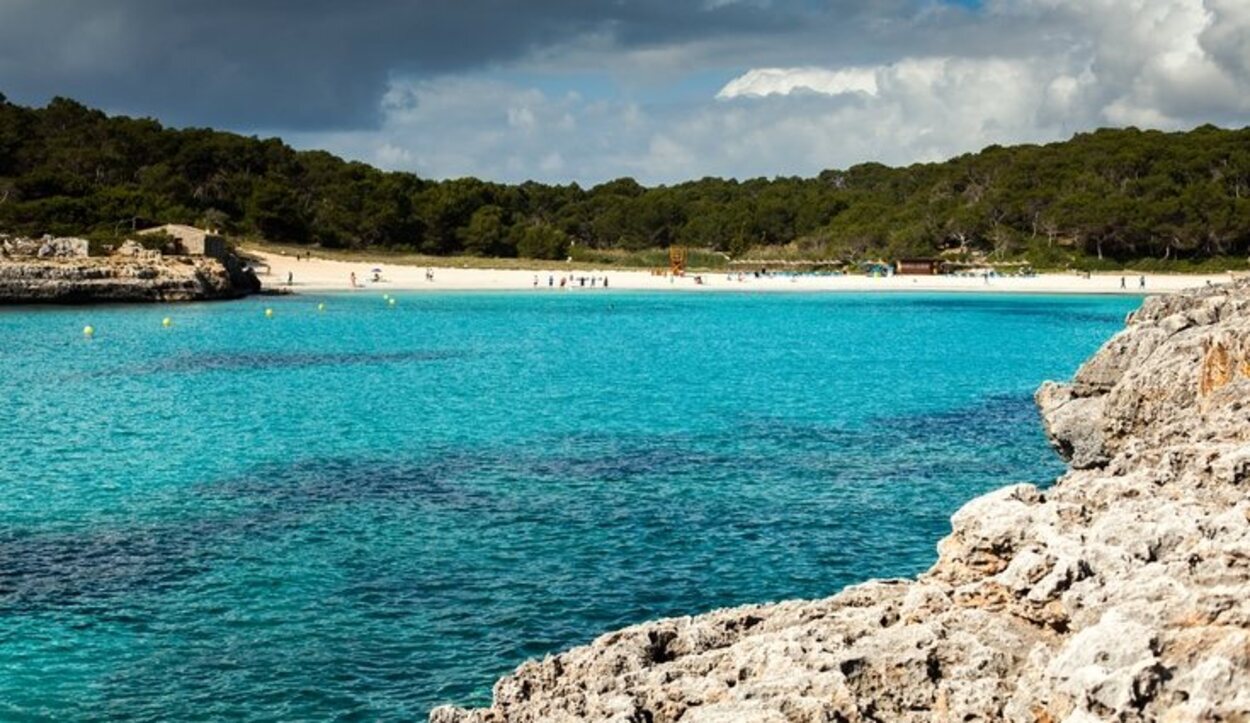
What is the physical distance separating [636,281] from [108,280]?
51649mm

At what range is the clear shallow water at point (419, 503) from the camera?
476 inches

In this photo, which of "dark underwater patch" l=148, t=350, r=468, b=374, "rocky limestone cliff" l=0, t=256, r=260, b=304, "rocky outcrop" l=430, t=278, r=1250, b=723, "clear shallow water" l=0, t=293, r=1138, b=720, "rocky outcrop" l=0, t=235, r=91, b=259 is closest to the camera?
"rocky outcrop" l=430, t=278, r=1250, b=723

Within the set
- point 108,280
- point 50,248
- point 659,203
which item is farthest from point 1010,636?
point 659,203

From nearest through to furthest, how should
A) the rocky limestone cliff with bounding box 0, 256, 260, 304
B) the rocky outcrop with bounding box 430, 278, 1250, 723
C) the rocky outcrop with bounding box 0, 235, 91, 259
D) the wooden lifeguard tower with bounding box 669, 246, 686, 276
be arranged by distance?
1. the rocky outcrop with bounding box 430, 278, 1250, 723
2. the rocky limestone cliff with bounding box 0, 256, 260, 304
3. the rocky outcrop with bounding box 0, 235, 91, 259
4. the wooden lifeguard tower with bounding box 669, 246, 686, 276

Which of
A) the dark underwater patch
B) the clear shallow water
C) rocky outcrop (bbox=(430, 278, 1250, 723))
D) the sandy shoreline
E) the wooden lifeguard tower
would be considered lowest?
the clear shallow water

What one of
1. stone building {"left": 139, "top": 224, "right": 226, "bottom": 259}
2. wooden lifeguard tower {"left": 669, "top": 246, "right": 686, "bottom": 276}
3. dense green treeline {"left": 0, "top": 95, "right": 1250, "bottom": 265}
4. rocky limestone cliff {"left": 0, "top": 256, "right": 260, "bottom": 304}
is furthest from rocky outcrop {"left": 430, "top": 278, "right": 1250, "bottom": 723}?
wooden lifeguard tower {"left": 669, "top": 246, "right": 686, "bottom": 276}

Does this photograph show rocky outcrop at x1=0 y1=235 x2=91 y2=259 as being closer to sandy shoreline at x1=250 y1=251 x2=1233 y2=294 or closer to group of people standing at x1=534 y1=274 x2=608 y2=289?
sandy shoreline at x1=250 y1=251 x2=1233 y2=294

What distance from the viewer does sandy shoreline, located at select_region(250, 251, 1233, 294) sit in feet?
308

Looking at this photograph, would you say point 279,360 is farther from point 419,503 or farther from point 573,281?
point 573,281

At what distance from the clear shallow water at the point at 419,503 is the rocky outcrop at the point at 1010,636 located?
3.70m

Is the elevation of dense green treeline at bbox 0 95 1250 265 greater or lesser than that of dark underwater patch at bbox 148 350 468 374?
greater

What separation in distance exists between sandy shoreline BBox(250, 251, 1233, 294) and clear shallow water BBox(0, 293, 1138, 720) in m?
52.5

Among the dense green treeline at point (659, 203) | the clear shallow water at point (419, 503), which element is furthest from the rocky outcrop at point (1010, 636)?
the dense green treeline at point (659, 203)

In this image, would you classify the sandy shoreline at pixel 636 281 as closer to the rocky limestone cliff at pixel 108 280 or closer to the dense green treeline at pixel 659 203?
the dense green treeline at pixel 659 203
